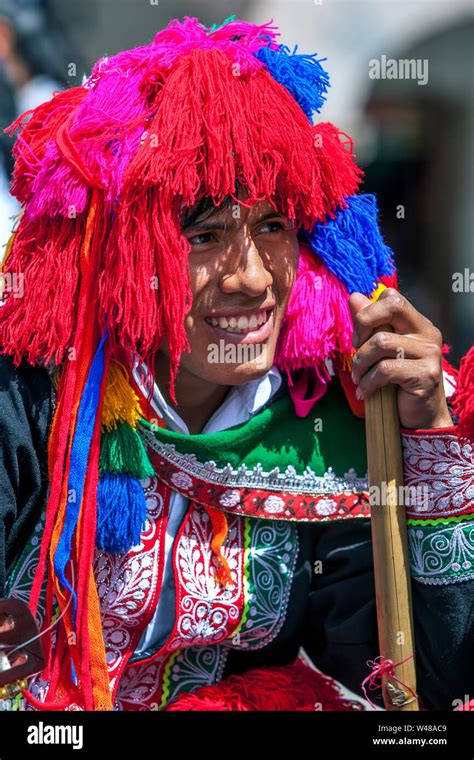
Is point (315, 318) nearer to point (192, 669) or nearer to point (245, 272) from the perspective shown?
point (245, 272)

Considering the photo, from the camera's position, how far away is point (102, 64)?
1.60 meters

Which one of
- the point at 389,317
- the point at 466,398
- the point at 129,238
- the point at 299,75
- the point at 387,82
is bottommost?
the point at 466,398

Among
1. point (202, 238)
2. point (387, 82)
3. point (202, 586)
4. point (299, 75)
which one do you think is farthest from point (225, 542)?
point (387, 82)

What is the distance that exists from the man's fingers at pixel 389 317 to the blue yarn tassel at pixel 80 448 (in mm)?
413

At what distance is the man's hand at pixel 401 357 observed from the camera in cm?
147

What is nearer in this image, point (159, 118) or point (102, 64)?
Answer: point (159, 118)

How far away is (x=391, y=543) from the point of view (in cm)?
150

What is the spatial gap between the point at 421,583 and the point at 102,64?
→ 1.01m

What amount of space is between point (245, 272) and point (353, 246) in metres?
0.22

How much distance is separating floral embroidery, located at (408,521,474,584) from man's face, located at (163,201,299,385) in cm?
38


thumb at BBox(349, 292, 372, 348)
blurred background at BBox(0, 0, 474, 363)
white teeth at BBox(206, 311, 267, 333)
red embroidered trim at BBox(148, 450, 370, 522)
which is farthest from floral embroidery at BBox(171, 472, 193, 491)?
blurred background at BBox(0, 0, 474, 363)

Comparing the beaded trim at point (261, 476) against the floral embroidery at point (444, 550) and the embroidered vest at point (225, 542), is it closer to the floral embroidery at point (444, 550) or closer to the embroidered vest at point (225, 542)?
the embroidered vest at point (225, 542)
